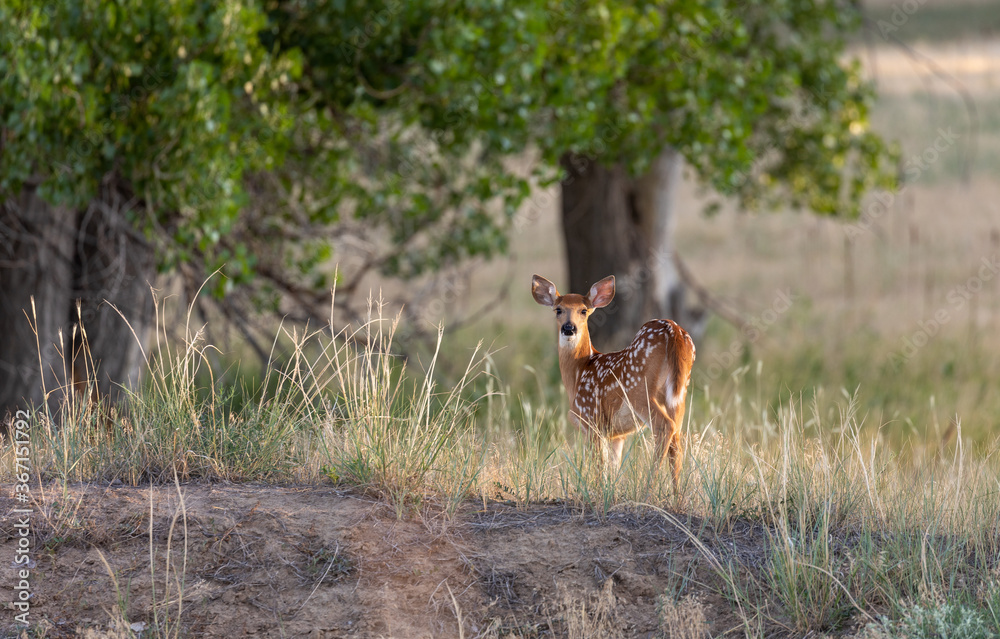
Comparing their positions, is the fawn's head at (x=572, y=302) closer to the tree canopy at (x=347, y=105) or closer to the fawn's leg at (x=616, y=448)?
the fawn's leg at (x=616, y=448)

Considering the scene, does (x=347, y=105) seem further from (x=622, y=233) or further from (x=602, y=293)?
(x=622, y=233)

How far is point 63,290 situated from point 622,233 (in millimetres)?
6198

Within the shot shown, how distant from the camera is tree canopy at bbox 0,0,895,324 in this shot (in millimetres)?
6805

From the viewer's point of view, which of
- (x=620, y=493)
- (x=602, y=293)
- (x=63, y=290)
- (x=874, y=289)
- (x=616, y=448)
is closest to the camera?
(x=620, y=493)

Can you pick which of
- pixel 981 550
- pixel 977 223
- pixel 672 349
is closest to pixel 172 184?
pixel 672 349

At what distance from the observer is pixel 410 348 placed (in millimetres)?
11906

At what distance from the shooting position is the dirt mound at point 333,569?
4.05 meters

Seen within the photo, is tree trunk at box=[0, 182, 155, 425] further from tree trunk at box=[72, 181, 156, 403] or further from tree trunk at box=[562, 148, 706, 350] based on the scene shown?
tree trunk at box=[562, 148, 706, 350]

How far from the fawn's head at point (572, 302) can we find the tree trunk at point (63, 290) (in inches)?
164

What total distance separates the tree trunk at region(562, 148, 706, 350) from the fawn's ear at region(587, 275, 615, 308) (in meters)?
6.66

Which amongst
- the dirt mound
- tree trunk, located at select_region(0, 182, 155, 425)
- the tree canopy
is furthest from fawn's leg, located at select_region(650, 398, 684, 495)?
tree trunk, located at select_region(0, 182, 155, 425)

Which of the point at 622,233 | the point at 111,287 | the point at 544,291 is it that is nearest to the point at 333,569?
the point at 544,291

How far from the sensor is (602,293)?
5121 millimetres

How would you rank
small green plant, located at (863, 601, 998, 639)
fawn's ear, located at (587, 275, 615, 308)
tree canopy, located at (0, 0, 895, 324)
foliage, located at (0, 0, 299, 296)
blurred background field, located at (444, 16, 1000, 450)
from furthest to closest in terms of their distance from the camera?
blurred background field, located at (444, 16, 1000, 450) → tree canopy, located at (0, 0, 895, 324) → foliage, located at (0, 0, 299, 296) → fawn's ear, located at (587, 275, 615, 308) → small green plant, located at (863, 601, 998, 639)
